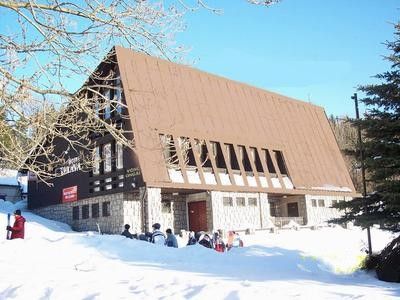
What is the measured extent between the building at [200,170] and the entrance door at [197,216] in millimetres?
63

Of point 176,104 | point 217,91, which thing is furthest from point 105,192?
point 217,91

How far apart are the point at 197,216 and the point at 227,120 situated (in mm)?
6456

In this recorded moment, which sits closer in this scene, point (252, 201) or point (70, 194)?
point (252, 201)

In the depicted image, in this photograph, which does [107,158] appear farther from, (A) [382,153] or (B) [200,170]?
(A) [382,153]

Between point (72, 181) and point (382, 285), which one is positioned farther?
point (72, 181)

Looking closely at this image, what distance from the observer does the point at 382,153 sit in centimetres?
1201

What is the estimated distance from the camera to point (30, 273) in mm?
10242

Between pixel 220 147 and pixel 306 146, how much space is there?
35.2ft

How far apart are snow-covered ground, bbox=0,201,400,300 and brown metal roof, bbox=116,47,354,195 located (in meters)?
8.59

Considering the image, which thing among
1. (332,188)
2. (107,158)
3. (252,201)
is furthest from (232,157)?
(332,188)

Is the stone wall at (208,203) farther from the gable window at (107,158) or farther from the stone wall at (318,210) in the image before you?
the stone wall at (318,210)

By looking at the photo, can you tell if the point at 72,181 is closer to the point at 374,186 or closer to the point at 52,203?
the point at 52,203

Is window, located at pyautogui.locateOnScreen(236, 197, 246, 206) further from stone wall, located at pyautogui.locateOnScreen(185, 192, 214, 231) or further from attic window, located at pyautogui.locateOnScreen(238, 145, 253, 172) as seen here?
Answer: stone wall, located at pyautogui.locateOnScreen(185, 192, 214, 231)

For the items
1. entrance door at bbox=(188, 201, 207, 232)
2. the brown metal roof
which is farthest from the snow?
entrance door at bbox=(188, 201, 207, 232)
